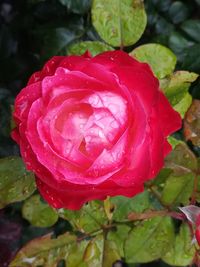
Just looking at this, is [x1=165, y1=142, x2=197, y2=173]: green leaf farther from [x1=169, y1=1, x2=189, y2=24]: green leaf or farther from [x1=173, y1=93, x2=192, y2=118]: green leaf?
[x1=169, y1=1, x2=189, y2=24]: green leaf

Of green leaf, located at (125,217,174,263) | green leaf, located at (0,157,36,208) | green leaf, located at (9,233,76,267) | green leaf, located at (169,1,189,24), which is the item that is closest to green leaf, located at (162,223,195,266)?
green leaf, located at (125,217,174,263)

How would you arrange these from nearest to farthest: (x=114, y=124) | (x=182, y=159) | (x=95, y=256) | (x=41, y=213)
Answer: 1. (x=114, y=124)
2. (x=182, y=159)
3. (x=95, y=256)
4. (x=41, y=213)

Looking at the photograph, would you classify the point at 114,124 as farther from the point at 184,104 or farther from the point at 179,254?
the point at 179,254

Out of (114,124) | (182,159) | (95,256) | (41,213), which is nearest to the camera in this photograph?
(114,124)

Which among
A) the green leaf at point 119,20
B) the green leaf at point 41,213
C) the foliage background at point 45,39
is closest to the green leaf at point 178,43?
the foliage background at point 45,39

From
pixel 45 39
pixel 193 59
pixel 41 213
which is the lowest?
pixel 41 213

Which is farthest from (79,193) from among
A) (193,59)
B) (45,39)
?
(45,39)

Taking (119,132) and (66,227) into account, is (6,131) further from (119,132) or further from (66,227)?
(119,132)
